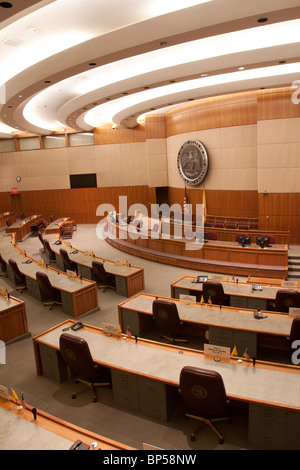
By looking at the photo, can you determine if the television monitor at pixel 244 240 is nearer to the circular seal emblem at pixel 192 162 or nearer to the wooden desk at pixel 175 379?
the circular seal emblem at pixel 192 162

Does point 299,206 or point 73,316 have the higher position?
point 299,206

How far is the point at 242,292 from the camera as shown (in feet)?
19.0

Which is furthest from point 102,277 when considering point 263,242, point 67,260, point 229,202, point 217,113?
point 217,113

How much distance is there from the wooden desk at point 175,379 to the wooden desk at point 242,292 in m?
2.06

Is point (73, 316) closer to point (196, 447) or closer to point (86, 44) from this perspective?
point (196, 447)

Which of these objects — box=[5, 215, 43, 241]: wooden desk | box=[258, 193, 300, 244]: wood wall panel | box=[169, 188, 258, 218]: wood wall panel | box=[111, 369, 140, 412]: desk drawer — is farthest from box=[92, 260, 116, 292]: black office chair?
box=[5, 215, 43, 241]: wooden desk

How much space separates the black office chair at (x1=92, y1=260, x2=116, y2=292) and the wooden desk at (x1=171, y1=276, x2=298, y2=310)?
7.06 ft

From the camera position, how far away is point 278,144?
10977 millimetres

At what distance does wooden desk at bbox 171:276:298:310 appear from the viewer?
5641 mm

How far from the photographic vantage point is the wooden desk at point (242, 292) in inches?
222

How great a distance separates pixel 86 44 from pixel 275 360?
240 inches

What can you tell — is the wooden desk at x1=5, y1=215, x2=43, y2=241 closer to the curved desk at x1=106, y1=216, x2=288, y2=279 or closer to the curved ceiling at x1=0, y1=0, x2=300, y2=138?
the curved ceiling at x1=0, y1=0, x2=300, y2=138

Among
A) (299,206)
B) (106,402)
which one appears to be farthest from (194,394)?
(299,206)

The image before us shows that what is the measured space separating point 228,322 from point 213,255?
15.4 ft
